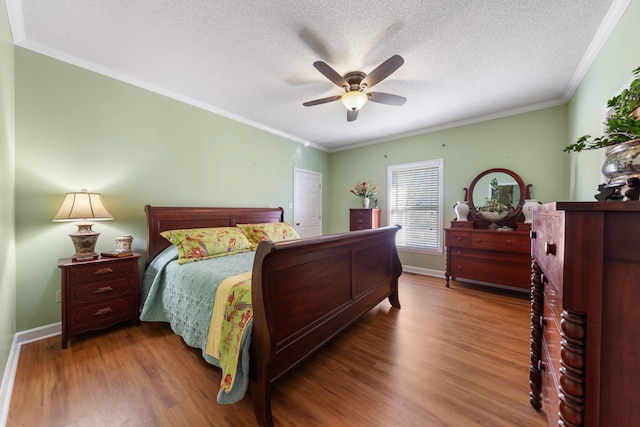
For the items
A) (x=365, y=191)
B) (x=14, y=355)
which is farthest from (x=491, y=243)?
(x=14, y=355)

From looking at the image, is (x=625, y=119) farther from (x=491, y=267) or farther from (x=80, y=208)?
(x=80, y=208)

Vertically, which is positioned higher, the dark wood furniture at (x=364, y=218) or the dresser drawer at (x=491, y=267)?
the dark wood furniture at (x=364, y=218)

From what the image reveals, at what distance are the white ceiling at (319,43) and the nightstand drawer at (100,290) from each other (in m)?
2.17

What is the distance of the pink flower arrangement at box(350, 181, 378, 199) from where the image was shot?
4.68 m

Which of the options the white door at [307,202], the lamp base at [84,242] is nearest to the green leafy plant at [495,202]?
the white door at [307,202]

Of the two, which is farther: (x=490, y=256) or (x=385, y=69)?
(x=490, y=256)

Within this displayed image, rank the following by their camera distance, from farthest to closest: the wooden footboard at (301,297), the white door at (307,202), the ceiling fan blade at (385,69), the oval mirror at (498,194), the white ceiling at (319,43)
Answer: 1. the white door at (307,202)
2. the oval mirror at (498,194)
3. the ceiling fan blade at (385,69)
4. the white ceiling at (319,43)
5. the wooden footboard at (301,297)

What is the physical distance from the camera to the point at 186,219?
3000 millimetres

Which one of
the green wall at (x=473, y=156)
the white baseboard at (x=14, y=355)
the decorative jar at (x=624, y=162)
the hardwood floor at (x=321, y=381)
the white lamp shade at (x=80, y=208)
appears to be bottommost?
the hardwood floor at (x=321, y=381)

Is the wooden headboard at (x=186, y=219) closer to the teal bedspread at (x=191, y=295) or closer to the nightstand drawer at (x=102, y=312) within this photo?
the teal bedspread at (x=191, y=295)

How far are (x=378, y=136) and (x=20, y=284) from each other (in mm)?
5042

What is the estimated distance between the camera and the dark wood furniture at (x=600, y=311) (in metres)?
0.60

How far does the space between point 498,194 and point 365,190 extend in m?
2.12

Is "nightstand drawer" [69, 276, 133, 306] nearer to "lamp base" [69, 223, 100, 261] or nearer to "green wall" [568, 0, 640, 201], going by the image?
"lamp base" [69, 223, 100, 261]
